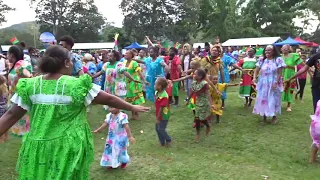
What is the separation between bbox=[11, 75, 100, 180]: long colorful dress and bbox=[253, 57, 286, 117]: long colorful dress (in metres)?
5.79

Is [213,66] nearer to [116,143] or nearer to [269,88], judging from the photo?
[269,88]

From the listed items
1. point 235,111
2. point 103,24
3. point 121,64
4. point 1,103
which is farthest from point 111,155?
point 103,24

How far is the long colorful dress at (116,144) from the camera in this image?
208 inches

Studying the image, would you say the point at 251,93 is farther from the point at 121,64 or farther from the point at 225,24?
the point at 225,24

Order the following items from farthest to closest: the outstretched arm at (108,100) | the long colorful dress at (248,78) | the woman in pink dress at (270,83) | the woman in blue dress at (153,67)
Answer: the woman in blue dress at (153,67)
the long colorful dress at (248,78)
the woman in pink dress at (270,83)
the outstretched arm at (108,100)

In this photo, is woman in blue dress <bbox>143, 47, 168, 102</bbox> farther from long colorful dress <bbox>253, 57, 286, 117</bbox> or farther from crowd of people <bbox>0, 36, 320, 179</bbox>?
long colorful dress <bbox>253, 57, 286, 117</bbox>

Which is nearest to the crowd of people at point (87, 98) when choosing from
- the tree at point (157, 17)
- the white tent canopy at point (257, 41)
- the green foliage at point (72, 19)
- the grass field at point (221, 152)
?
the grass field at point (221, 152)

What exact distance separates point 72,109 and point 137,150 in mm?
3849

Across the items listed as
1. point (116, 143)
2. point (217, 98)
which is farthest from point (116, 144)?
point (217, 98)

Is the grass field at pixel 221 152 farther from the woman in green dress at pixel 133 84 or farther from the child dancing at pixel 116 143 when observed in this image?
the woman in green dress at pixel 133 84

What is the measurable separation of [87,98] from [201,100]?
4.26m

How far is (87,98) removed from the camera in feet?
8.91

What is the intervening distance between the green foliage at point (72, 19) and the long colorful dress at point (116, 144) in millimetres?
52119

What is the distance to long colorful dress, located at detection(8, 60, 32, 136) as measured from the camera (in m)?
6.12
